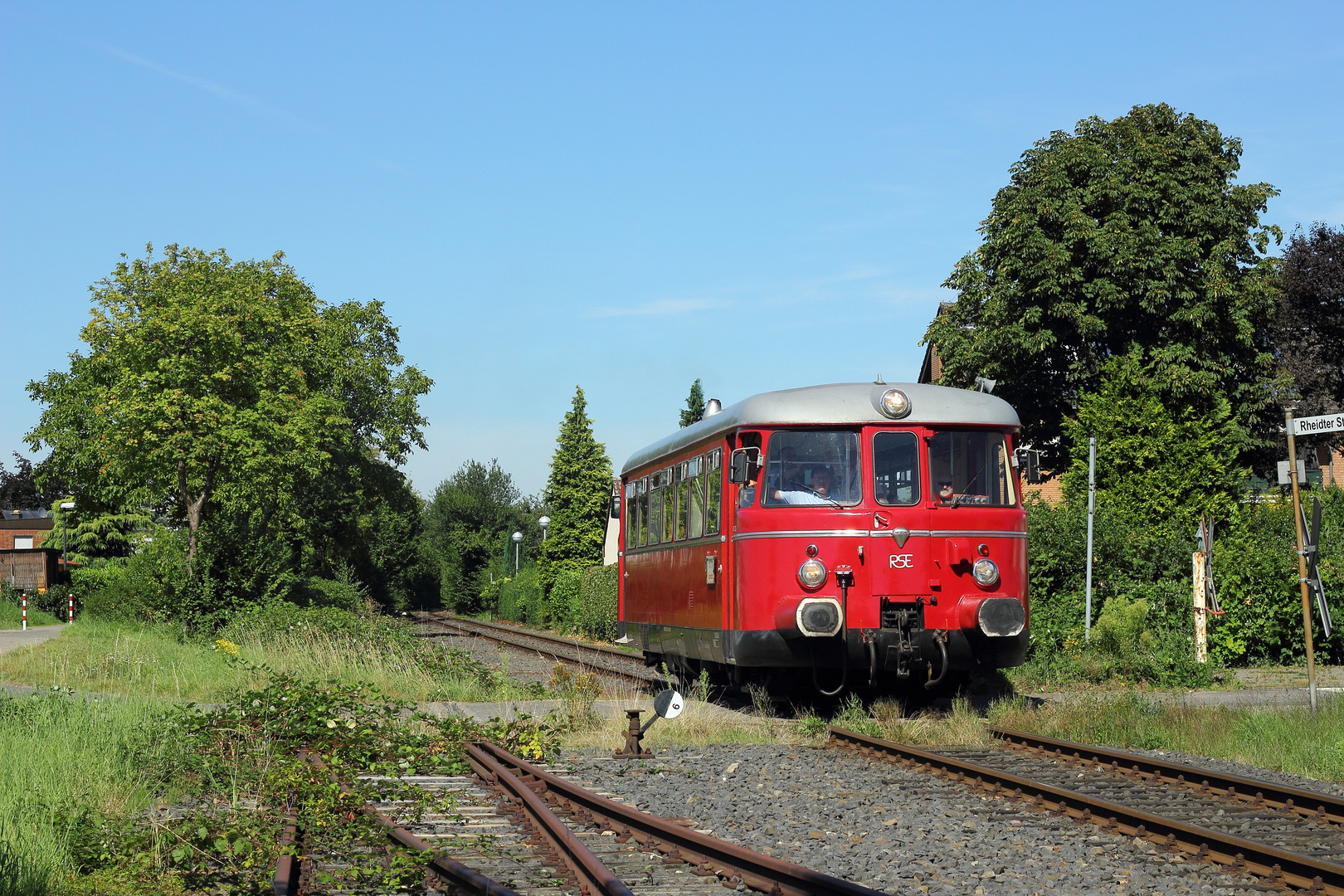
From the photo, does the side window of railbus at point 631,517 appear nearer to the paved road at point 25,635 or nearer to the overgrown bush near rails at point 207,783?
the overgrown bush near rails at point 207,783

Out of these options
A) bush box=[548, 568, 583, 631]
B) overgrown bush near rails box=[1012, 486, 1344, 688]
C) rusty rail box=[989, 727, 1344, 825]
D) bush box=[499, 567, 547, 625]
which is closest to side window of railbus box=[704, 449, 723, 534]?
rusty rail box=[989, 727, 1344, 825]

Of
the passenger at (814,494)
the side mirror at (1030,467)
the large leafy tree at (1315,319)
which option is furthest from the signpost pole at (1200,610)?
the large leafy tree at (1315,319)

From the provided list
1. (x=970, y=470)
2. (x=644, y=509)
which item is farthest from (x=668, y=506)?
(x=970, y=470)

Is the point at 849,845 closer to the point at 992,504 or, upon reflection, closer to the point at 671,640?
the point at 992,504

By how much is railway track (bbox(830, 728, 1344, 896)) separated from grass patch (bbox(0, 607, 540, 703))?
6505 millimetres

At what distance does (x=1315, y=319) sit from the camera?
35.0 m

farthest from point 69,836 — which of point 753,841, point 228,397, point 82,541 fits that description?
point 82,541

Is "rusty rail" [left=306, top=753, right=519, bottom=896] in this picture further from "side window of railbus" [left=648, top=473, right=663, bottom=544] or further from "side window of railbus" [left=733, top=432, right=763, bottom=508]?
"side window of railbus" [left=648, top=473, right=663, bottom=544]

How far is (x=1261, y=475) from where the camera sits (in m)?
34.6

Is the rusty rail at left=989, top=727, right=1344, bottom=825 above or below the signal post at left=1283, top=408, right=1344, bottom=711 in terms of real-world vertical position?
below

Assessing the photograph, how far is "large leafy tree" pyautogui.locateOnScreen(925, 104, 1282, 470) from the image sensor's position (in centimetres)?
3039

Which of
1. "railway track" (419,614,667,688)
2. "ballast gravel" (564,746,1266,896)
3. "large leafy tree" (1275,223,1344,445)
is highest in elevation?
"large leafy tree" (1275,223,1344,445)

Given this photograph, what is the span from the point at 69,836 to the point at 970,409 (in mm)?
9339

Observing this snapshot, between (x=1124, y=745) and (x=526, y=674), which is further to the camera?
(x=526, y=674)
